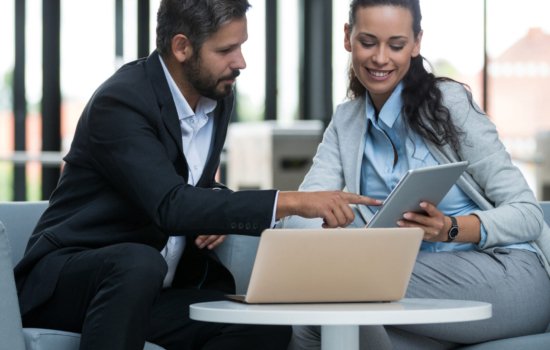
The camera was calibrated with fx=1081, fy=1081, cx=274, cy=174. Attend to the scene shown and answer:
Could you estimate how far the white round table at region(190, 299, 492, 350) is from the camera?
1932 mm

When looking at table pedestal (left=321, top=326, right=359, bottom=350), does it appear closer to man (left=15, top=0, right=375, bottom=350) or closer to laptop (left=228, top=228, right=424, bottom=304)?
laptop (left=228, top=228, right=424, bottom=304)

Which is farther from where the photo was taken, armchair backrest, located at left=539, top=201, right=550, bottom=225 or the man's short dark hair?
armchair backrest, located at left=539, top=201, right=550, bottom=225

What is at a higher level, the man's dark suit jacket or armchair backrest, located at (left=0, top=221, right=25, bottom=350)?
the man's dark suit jacket

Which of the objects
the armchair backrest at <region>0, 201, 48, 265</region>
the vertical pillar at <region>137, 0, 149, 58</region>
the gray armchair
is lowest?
the gray armchair

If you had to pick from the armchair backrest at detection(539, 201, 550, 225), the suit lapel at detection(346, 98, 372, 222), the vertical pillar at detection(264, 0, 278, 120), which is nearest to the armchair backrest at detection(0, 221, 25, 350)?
the suit lapel at detection(346, 98, 372, 222)

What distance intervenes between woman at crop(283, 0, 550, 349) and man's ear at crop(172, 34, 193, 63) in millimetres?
442

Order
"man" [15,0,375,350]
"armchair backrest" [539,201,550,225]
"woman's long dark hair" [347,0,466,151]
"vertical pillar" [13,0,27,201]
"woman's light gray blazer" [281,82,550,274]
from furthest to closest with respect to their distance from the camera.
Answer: "vertical pillar" [13,0,27,201] → "armchair backrest" [539,201,550,225] → "woman's long dark hair" [347,0,466,151] → "woman's light gray blazer" [281,82,550,274] → "man" [15,0,375,350]

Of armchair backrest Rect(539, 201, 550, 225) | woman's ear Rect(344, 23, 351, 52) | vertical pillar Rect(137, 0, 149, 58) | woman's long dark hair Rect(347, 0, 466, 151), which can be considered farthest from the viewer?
vertical pillar Rect(137, 0, 149, 58)

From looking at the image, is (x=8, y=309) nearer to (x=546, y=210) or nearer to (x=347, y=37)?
(x=347, y=37)

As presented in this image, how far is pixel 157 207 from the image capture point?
7.65 ft

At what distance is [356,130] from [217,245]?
1.58 ft

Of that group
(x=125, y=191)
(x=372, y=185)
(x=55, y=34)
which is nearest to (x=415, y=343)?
(x=372, y=185)

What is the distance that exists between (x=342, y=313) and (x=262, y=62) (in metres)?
7.83

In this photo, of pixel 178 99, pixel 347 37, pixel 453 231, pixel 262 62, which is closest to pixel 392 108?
pixel 347 37
